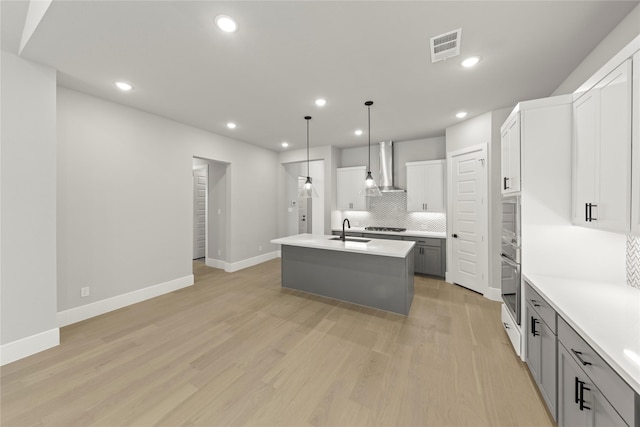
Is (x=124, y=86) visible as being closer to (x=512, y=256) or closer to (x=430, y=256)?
(x=512, y=256)

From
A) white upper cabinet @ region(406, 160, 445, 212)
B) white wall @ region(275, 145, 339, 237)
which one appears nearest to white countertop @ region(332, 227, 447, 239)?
white upper cabinet @ region(406, 160, 445, 212)

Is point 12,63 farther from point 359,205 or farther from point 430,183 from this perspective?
point 430,183

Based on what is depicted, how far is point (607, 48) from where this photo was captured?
2.01 metres

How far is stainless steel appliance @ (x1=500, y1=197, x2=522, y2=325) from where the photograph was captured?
218 centimetres

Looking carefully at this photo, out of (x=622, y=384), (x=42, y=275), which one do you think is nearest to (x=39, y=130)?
(x=42, y=275)

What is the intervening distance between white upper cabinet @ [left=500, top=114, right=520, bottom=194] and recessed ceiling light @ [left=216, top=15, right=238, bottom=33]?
99.4 inches

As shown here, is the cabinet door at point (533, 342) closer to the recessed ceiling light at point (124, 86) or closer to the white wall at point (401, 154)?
the white wall at point (401, 154)

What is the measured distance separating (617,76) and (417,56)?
1.40m

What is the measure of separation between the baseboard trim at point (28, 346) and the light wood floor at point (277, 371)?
11 centimetres

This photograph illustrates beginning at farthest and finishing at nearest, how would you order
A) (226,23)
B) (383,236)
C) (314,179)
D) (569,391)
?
1. (314,179)
2. (383,236)
3. (226,23)
4. (569,391)

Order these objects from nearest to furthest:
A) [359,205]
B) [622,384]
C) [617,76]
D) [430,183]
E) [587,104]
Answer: [622,384] → [617,76] → [587,104] → [430,183] → [359,205]

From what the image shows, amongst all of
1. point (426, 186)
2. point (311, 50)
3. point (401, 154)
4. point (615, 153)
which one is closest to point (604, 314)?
point (615, 153)

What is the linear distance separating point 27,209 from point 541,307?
4599mm

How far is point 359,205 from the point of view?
574 cm
